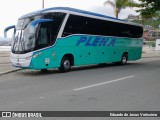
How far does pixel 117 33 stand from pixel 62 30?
6.94 m

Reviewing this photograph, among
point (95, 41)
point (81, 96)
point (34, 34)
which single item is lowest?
point (81, 96)

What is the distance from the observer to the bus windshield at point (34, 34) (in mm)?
16766

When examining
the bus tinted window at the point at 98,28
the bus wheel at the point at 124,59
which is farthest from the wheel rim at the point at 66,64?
the bus wheel at the point at 124,59

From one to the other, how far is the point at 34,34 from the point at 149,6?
13.2 meters

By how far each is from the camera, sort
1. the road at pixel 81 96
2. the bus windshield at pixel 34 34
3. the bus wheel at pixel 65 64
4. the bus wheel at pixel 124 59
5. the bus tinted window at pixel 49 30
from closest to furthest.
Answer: the road at pixel 81 96, the bus windshield at pixel 34 34, the bus tinted window at pixel 49 30, the bus wheel at pixel 65 64, the bus wheel at pixel 124 59

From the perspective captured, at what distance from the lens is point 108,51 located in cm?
2319

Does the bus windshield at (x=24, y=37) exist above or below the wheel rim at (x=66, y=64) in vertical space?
above

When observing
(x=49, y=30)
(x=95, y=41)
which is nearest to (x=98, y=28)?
(x=95, y=41)

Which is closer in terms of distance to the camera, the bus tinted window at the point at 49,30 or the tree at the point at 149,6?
the bus tinted window at the point at 49,30

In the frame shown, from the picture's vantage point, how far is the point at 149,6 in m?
27.0

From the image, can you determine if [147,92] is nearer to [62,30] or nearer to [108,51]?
[62,30]

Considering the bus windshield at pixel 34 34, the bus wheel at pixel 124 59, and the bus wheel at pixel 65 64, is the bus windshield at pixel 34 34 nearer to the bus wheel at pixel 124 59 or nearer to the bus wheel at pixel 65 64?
the bus wheel at pixel 65 64

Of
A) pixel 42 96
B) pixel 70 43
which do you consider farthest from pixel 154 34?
pixel 42 96

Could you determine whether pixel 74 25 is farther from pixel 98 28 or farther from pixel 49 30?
pixel 98 28
